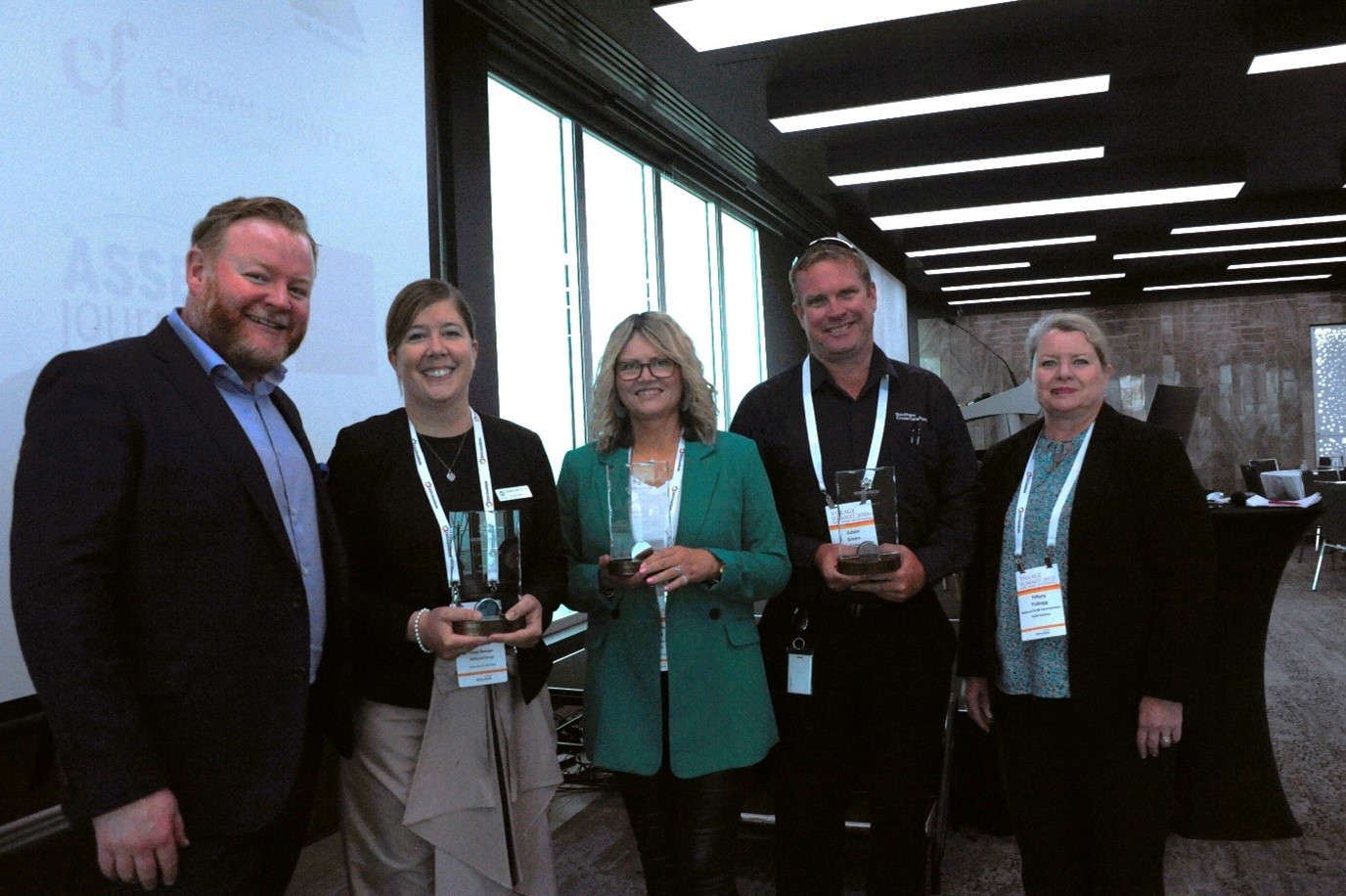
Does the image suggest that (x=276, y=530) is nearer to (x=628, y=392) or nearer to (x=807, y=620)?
(x=628, y=392)

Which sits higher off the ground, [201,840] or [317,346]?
[317,346]

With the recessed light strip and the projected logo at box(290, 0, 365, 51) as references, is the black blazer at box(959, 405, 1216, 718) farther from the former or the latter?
the recessed light strip

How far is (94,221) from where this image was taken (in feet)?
7.02

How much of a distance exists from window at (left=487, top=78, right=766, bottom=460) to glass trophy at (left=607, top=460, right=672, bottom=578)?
273 cm

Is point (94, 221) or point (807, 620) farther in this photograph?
point (94, 221)

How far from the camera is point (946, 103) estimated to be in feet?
18.0

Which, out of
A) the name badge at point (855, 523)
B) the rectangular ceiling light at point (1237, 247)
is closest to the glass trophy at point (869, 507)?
the name badge at point (855, 523)

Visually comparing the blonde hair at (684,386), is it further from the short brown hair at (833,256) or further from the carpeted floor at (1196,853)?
the carpeted floor at (1196,853)

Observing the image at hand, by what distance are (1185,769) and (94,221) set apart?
3.42 metres

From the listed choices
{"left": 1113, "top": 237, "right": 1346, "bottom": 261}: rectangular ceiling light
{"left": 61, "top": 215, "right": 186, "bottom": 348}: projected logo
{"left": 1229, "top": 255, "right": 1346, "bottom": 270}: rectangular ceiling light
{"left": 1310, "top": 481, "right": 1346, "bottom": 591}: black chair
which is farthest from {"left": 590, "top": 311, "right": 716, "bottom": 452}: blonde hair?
{"left": 1229, "top": 255, "right": 1346, "bottom": 270}: rectangular ceiling light

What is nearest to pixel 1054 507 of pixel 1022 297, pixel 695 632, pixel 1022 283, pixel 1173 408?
pixel 695 632

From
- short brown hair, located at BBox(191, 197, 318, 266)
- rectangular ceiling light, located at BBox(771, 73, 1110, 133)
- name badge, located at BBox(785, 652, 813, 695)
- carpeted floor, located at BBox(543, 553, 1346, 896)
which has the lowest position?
carpeted floor, located at BBox(543, 553, 1346, 896)

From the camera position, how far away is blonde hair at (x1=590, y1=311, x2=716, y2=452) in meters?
1.81

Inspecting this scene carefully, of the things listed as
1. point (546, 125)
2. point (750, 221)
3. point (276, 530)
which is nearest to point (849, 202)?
point (750, 221)
